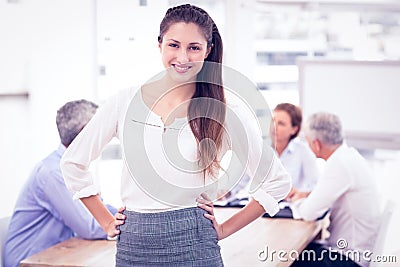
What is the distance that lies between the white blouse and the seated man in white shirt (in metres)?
1.25

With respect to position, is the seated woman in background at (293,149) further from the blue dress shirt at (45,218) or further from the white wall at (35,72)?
the blue dress shirt at (45,218)

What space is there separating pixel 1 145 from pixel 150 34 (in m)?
1.12

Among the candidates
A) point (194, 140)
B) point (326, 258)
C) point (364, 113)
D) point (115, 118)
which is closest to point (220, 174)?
point (194, 140)

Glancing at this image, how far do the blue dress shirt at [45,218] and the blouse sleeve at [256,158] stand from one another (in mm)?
924

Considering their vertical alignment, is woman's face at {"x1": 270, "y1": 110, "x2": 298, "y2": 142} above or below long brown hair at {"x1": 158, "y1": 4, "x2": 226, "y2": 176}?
below

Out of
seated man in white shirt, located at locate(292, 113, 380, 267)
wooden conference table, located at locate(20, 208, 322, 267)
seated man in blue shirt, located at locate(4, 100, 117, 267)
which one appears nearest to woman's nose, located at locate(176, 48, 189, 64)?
wooden conference table, located at locate(20, 208, 322, 267)

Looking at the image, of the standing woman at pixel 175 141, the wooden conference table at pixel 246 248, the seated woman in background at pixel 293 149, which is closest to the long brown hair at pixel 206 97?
the standing woman at pixel 175 141

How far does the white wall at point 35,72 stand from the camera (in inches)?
120

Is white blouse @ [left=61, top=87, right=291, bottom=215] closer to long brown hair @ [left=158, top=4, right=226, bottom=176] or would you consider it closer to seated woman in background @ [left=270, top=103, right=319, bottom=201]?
long brown hair @ [left=158, top=4, right=226, bottom=176]

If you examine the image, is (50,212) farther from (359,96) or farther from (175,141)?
(359,96)

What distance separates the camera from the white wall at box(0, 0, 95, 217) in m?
3.06

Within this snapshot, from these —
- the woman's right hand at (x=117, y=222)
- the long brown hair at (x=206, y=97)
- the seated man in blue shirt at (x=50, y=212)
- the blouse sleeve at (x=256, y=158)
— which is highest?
the long brown hair at (x=206, y=97)

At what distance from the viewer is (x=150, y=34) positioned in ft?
12.2

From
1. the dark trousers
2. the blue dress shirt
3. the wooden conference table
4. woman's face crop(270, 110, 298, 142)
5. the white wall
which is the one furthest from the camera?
woman's face crop(270, 110, 298, 142)
